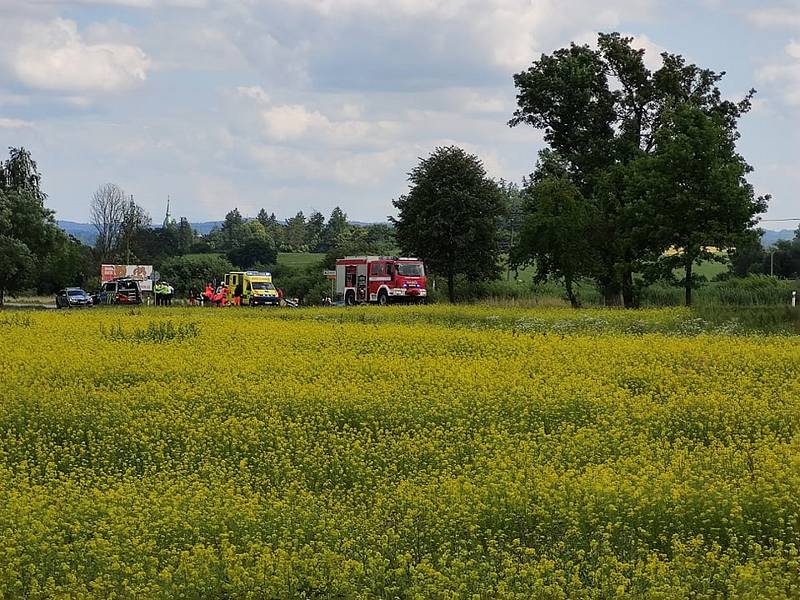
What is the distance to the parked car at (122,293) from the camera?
214 feet

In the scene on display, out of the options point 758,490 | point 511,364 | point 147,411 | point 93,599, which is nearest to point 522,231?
point 511,364

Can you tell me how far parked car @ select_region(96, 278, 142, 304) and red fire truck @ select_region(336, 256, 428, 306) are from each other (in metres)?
14.7

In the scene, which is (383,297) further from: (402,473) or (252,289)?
(402,473)

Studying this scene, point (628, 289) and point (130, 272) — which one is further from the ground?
point (130, 272)

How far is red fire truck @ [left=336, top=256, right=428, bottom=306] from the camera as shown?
179ft

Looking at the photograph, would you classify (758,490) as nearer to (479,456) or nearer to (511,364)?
(479,456)

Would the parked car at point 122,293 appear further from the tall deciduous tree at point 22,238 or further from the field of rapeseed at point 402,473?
the field of rapeseed at point 402,473

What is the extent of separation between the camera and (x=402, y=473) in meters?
12.8

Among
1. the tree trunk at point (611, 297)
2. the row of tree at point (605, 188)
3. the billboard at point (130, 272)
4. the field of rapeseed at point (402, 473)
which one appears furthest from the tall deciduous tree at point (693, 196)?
the billboard at point (130, 272)

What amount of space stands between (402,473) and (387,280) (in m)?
42.6

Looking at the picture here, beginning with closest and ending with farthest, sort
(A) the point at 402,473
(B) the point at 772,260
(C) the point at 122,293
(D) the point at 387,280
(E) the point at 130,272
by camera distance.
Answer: (A) the point at 402,473 < (D) the point at 387,280 < (C) the point at 122,293 < (E) the point at 130,272 < (B) the point at 772,260

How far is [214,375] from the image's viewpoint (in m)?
18.9

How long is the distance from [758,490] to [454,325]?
22.1 meters

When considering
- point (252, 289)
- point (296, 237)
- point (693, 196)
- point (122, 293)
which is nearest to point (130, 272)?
point (122, 293)
